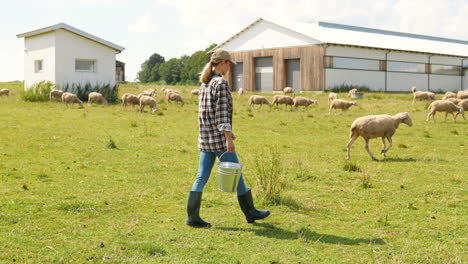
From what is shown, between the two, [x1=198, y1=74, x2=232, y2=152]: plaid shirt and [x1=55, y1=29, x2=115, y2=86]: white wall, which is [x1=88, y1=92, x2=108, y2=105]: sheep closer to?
[x1=55, y1=29, x2=115, y2=86]: white wall

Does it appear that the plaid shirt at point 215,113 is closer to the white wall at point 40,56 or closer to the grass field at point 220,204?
the grass field at point 220,204

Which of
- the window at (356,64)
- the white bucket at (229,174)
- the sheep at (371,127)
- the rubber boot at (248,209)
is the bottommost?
the rubber boot at (248,209)

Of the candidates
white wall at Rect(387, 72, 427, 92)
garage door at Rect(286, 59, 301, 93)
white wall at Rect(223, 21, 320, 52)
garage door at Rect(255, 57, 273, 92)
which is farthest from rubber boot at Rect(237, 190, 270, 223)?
white wall at Rect(387, 72, 427, 92)

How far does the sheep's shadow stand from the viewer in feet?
21.3

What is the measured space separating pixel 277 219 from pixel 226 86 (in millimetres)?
2172

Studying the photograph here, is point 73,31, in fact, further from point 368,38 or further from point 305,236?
point 368,38

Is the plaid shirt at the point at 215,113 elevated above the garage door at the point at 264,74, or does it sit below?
below

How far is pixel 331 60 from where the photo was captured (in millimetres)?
48125

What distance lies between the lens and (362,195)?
30.1ft

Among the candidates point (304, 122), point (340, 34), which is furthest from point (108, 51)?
point (340, 34)

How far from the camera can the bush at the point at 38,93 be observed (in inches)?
1289

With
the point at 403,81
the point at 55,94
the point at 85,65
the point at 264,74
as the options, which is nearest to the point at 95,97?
the point at 55,94

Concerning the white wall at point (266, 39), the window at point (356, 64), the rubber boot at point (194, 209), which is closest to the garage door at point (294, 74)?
the white wall at point (266, 39)

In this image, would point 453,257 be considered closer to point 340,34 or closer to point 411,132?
point 411,132
